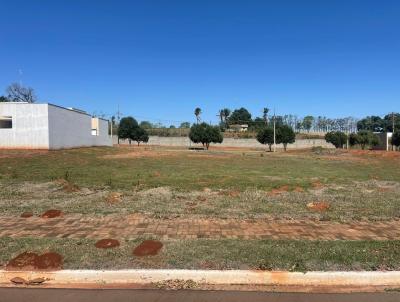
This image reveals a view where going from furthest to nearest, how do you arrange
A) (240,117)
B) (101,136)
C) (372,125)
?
(240,117) < (372,125) < (101,136)

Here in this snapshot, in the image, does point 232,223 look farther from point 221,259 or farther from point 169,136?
point 169,136

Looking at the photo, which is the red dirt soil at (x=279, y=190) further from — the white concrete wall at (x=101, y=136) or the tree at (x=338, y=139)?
the tree at (x=338, y=139)

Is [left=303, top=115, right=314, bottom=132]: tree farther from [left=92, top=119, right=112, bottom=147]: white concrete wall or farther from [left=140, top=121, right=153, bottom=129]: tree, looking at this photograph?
[left=92, top=119, right=112, bottom=147]: white concrete wall

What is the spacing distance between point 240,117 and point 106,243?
143083 mm

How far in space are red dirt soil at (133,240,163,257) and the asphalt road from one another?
94 cm

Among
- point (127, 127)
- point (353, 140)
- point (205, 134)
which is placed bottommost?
point (353, 140)

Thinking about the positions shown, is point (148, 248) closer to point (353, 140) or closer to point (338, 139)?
point (353, 140)

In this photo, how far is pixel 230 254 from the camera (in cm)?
538

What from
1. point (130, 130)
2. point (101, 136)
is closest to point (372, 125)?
point (130, 130)

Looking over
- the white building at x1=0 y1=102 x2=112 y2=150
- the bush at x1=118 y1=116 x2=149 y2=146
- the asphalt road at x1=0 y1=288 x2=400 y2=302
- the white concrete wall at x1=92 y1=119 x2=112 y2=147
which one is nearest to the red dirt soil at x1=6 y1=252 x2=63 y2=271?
the asphalt road at x1=0 y1=288 x2=400 y2=302

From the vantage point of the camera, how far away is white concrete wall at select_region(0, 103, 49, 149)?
31.8 m

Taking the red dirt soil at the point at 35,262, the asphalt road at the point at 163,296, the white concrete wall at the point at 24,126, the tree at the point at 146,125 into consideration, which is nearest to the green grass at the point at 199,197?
the red dirt soil at the point at 35,262

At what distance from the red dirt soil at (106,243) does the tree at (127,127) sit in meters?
70.5

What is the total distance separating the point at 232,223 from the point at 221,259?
2181 millimetres
